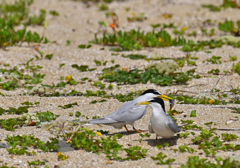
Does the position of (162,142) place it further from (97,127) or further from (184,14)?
(184,14)

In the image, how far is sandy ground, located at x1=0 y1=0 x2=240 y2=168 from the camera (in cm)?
404

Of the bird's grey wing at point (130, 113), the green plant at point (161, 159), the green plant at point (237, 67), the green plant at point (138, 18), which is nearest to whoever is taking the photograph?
the green plant at point (161, 159)

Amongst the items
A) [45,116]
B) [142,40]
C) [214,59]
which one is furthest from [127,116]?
[142,40]

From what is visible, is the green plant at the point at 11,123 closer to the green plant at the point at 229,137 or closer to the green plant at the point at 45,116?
the green plant at the point at 45,116

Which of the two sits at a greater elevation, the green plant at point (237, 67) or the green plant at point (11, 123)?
the green plant at point (237, 67)

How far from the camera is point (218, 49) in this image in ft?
28.6

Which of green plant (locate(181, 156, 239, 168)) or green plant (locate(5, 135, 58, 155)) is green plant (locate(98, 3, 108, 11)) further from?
green plant (locate(181, 156, 239, 168))

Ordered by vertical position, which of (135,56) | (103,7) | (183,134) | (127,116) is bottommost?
(183,134)

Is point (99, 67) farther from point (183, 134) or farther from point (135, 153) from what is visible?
point (135, 153)

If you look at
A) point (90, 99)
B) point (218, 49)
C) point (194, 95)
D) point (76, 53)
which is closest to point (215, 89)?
point (194, 95)

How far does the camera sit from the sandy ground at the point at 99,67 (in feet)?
13.2

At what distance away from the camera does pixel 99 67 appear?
793 cm

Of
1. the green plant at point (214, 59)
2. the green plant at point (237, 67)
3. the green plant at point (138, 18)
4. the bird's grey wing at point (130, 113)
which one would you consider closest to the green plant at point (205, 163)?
the bird's grey wing at point (130, 113)

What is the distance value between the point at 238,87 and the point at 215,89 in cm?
38
